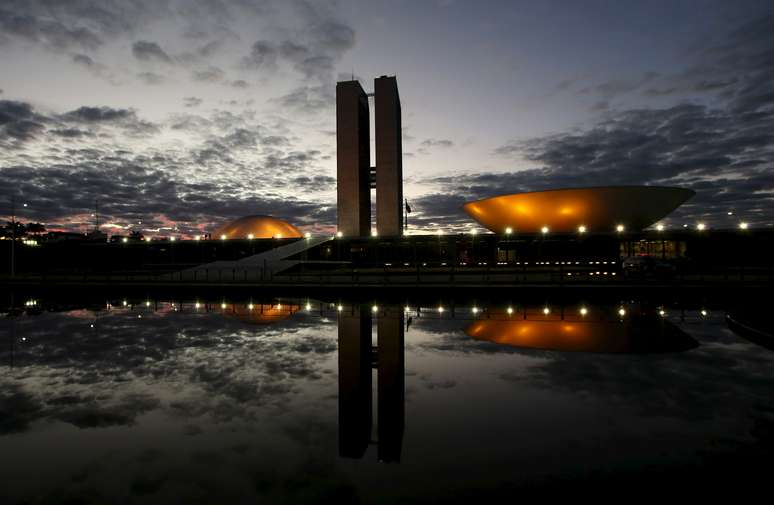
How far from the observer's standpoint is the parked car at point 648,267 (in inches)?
1101

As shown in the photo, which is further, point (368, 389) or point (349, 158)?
point (349, 158)

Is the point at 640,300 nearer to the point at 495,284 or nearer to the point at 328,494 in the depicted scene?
the point at 495,284

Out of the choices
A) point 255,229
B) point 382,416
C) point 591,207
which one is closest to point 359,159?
point 255,229

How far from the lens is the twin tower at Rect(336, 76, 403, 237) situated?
70.2 metres

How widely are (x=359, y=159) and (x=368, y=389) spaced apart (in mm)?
66965

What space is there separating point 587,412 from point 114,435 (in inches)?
226

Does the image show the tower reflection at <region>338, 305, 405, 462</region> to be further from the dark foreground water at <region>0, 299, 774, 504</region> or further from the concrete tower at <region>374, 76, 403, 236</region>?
the concrete tower at <region>374, 76, 403, 236</region>

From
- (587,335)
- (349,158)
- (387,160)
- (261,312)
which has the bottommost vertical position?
(587,335)

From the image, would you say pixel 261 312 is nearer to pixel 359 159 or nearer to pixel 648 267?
pixel 648 267

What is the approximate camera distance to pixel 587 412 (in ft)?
18.6

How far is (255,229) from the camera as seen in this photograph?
7400cm

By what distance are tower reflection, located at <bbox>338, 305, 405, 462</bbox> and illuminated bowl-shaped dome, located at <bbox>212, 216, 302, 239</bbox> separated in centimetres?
6435

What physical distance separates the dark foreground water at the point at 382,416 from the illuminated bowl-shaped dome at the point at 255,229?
63318mm

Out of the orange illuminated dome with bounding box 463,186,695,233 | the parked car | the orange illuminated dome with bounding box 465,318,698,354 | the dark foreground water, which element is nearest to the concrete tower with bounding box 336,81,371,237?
the orange illuminated dome with bounding box 463,186,695,233
